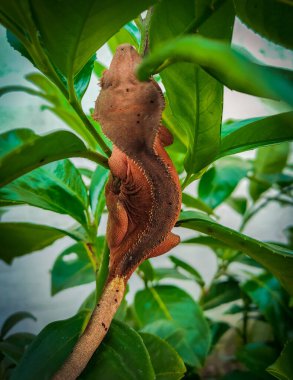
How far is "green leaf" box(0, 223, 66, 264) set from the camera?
68 centimetres

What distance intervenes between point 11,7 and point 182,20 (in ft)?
0.59

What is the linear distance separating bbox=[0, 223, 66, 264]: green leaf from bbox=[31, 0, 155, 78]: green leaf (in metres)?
0.38

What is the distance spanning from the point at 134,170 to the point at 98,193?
23 centimetres

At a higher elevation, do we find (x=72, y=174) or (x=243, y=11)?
(x=243, y=11)

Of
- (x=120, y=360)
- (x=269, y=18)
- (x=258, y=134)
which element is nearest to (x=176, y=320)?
(x=120, y=360)

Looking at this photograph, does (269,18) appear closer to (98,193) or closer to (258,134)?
(258,134)

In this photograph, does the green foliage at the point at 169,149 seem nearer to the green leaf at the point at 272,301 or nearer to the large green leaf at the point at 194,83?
the large green leaf at the point at 194,83

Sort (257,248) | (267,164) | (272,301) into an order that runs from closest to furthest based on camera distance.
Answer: (257,248) < (272,301) < (267,164)

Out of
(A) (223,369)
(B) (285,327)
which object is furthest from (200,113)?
(A) (223,369)

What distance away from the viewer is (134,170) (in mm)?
421

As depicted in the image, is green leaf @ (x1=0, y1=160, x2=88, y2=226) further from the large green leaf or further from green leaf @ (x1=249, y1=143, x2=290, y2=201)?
green leaf @ (x1=249, y1=143, x2=290, y2=201)

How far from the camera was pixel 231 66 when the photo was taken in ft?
0.66

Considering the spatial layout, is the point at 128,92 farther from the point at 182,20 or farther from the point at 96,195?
the point at 96,195

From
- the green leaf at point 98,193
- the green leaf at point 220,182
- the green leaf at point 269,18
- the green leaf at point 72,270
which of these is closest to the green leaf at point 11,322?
the green leaf at point 72,270
